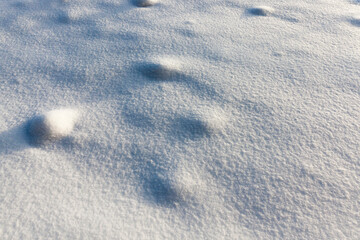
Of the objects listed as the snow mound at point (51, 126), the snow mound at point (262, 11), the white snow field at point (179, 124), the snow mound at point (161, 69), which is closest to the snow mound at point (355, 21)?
the white snow field at point (179, 124)

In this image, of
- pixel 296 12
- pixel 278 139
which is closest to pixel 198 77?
pixel 278 139

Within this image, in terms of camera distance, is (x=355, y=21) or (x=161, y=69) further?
(x=355, y=21)

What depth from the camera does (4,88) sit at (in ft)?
2.82

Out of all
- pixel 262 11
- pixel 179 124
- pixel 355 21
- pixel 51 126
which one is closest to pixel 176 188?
pixel 179 124

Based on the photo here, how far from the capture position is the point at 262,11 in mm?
1152

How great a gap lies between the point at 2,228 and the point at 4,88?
0.43m

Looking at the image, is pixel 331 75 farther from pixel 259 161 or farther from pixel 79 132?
pixel 79 132

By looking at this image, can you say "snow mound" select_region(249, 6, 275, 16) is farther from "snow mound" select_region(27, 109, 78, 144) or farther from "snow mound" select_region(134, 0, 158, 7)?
"snow mound" select_region(27, 109, 78, 144)

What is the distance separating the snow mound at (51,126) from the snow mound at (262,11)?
0.75 meters

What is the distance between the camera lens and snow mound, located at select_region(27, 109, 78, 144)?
730mm

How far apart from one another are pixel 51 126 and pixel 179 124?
0.30 m

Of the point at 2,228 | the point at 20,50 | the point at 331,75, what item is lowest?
the point at 2,228

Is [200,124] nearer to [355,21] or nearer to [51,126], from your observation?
[51,126]

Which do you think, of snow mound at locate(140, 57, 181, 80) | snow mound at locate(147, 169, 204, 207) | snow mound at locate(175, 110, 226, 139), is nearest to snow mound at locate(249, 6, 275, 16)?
snow mound at locate(140, 57, 181, 80)
